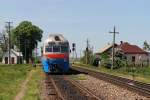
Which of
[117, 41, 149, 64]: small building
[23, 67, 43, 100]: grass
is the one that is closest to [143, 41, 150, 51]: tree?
[117, 41, 149, 64]: small building

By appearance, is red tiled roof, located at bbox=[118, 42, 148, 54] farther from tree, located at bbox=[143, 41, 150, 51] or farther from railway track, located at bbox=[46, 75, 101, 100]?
railway track, located at bbox=[46, 75, 101, 100]

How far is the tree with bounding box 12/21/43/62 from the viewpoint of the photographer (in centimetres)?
13000

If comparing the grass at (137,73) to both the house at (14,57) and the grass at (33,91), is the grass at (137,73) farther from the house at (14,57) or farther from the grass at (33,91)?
the house at (14,57)

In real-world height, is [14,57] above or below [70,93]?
above

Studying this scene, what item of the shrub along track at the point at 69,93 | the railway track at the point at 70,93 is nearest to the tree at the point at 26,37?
the shrub along track at the point at 69,93

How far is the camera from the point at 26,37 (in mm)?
137250

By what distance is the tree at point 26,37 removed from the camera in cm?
13000

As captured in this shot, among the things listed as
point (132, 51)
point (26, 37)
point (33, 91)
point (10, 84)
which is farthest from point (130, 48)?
point (33, 91)

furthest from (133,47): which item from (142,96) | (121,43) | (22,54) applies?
(142,96)

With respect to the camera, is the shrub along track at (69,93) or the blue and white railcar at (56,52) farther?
the blue and white railcar at (56,52)

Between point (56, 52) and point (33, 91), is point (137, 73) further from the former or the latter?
point (33, 91)

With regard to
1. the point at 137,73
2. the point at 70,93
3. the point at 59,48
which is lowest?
the point at 70,93

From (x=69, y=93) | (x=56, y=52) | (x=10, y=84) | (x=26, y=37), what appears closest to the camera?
(x=69, y=93)

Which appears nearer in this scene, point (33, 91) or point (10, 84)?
point (33, 91)
